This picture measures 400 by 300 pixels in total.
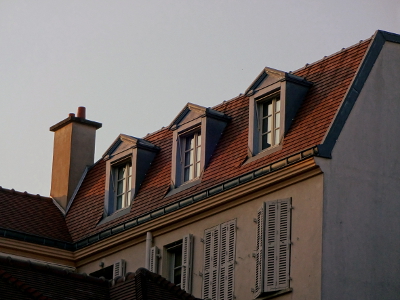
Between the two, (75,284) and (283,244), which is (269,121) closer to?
(283,244)

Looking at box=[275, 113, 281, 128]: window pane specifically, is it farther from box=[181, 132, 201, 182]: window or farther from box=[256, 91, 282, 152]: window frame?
box=[181, 132, 201, 182]: window

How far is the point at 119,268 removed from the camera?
3038cm

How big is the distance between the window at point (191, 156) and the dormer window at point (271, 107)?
2.08 meters

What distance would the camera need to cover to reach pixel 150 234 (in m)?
29.7

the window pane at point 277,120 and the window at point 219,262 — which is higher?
the window pane at point 277,120

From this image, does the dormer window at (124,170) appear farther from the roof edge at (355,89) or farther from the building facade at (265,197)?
the roof edge at (355,89)

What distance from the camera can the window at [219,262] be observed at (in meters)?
27.1

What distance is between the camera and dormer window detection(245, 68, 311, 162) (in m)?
27.4

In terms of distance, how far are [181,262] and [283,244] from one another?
Result: 3.94m

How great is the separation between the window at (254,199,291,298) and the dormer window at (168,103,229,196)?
3308mm

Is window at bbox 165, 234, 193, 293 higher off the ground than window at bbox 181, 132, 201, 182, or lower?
lower

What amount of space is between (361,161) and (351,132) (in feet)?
2.08

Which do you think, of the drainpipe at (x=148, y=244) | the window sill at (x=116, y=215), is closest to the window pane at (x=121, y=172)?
the window sill at (x=116, y=215)

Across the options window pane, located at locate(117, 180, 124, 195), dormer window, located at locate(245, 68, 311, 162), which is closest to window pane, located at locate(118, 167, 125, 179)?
window pane, located at locate(117, 180, 124, 195)
